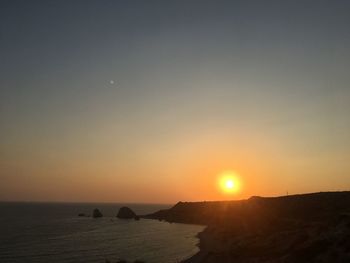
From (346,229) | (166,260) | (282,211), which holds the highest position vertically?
(282,211)

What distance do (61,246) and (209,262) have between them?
50.8 meters

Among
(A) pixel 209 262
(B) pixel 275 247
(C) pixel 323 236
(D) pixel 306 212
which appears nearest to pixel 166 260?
(A) pixel 209 262

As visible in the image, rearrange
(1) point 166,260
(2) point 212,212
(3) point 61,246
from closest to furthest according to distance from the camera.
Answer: (1) point 166,260, (3) point 61,246, (2) point 212,212

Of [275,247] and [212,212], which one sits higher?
[212,212]

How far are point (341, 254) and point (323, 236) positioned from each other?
637 centimetres

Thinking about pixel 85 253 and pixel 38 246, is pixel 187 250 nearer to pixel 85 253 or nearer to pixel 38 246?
pixel 85 253

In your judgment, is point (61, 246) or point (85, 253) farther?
point (61, 246)

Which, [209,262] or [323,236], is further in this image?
[209,262]

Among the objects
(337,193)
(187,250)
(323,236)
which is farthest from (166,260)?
(337,193)

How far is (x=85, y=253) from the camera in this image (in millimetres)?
81875

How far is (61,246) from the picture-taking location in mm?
93500

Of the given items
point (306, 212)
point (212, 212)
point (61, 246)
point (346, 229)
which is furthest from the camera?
point (212, 212)

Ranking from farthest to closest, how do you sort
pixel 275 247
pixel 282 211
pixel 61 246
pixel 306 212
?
pixel 282 211
pixel 306 212
pixel 61 246
pixel 275 247

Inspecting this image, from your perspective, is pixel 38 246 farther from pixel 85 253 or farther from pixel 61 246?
pixel 85 253
